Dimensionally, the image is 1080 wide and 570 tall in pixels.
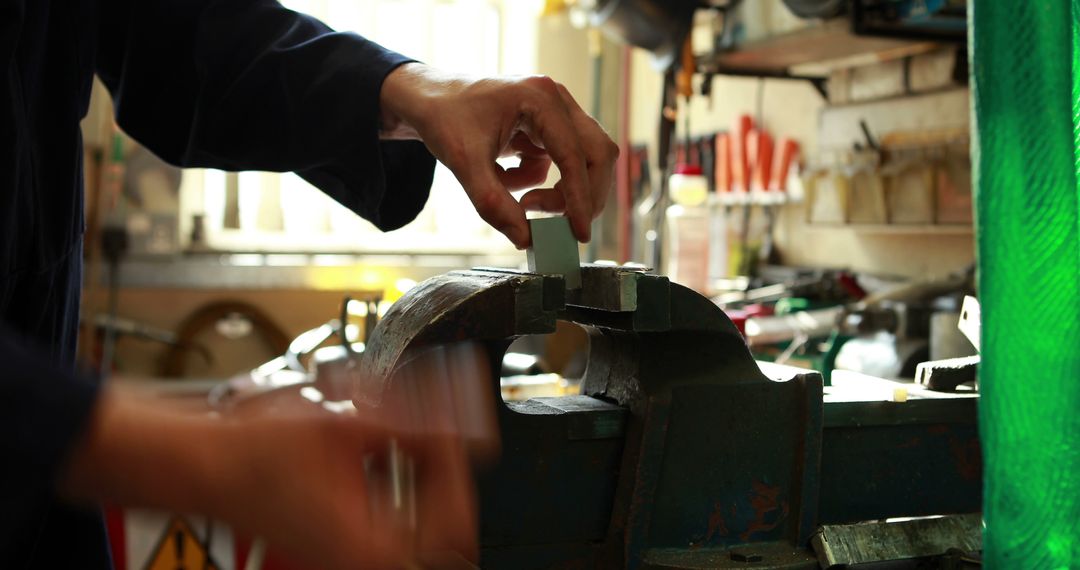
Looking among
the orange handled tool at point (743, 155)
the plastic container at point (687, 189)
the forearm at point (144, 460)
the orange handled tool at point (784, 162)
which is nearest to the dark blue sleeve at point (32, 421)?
the forearm at point (144, 460)

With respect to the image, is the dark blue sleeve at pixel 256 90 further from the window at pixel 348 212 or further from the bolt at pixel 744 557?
the window at pixel 348 212

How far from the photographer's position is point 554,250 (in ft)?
2.63

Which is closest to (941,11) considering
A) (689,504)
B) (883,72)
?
(883,72)

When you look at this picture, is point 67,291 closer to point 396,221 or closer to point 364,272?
point 396,221

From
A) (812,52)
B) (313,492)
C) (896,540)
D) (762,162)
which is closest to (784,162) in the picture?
(762,162)

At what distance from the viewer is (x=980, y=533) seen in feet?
2.83

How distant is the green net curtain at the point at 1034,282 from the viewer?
0.68 m

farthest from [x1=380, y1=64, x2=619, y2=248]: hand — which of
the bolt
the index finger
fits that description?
the bolt

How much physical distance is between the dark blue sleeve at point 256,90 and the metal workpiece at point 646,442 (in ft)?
0.57

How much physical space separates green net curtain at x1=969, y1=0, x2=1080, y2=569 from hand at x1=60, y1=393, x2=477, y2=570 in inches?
18.0

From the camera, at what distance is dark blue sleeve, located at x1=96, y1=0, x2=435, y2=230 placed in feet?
2.81

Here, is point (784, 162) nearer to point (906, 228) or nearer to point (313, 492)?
point (906, 228)

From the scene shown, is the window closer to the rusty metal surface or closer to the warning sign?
the warning sign

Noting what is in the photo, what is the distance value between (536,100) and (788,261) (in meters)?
2.80
